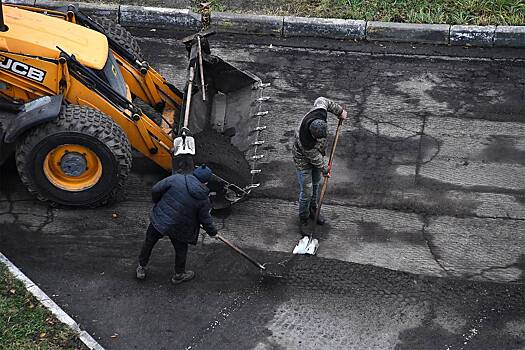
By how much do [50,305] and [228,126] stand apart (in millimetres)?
3227

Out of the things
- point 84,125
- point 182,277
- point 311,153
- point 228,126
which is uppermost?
point 84,125

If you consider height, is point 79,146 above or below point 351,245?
above

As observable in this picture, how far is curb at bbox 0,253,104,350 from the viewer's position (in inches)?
297

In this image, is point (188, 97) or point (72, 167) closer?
point (72, 167)

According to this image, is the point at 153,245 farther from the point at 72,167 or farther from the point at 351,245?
the point at 351,245

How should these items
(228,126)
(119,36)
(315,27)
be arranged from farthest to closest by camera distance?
(315,27)
(119,36)
(228,126)

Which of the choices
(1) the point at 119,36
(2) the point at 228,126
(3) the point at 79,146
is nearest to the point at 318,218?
(2) the point at 228,126

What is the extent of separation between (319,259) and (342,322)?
904 mm

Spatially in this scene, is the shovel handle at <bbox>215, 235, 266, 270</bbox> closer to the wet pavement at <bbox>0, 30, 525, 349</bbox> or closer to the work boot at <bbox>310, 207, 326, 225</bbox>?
the wet pavement at <bbox>0, 30, 525, 349</bbox>

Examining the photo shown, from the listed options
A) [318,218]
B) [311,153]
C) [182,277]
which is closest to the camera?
[182,277]

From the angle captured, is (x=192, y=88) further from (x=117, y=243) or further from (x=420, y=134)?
(x=420, y=134)

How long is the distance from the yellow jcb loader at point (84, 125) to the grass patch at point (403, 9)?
3781 mm

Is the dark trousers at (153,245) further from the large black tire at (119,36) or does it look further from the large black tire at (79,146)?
the large black tire at (119,36)

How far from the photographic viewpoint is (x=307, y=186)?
29.8 ft
